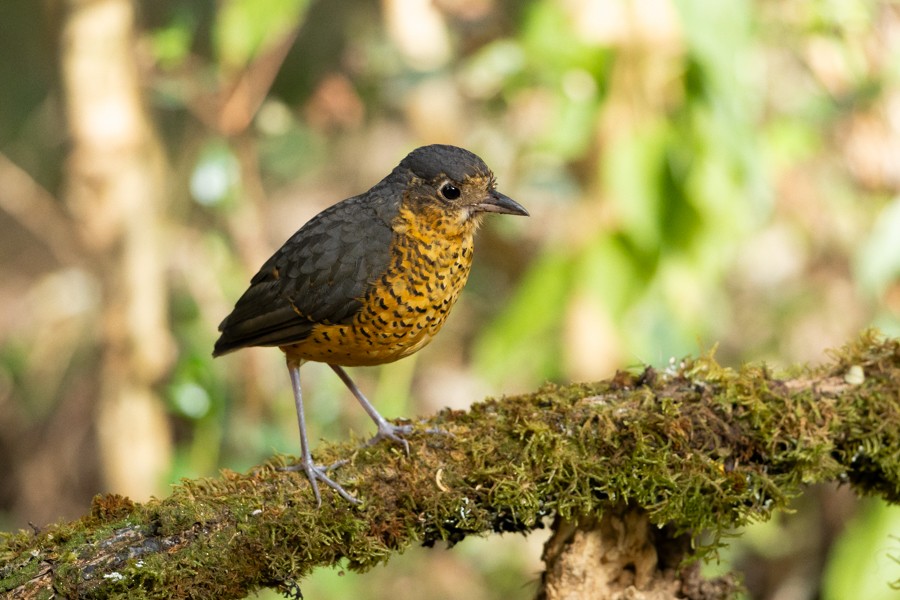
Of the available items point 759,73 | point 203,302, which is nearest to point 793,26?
point 759,73

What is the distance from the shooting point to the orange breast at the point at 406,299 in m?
3.21

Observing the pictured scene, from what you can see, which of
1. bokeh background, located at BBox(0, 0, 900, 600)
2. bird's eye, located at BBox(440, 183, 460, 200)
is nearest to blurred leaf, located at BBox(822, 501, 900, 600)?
bokeh background, located at BBox(0, 0, 900, 600)

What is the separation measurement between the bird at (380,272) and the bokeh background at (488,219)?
0.60 meters

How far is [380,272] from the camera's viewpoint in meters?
3.27

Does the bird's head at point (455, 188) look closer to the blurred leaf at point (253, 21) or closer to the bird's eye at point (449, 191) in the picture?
the bird's eye at point (449, 191)

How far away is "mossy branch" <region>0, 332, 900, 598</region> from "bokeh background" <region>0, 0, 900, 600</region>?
496 mm

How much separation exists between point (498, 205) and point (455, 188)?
16 centimetres

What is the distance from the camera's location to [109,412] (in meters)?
5.82

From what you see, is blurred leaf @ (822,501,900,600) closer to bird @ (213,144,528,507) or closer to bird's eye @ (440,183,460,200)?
bird @ (213,144,528,507)

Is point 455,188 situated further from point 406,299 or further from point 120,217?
point 120,217

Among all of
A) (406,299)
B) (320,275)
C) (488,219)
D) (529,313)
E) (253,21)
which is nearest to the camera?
(406,299)

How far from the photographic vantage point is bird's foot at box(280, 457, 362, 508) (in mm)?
2834

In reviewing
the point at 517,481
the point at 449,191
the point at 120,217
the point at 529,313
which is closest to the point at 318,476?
the point at 517,481

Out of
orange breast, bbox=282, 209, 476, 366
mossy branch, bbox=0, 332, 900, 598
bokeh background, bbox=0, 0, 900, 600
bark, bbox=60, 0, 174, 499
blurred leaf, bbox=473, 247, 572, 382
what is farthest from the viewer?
bark, bbox=60, 0, 174, 499
